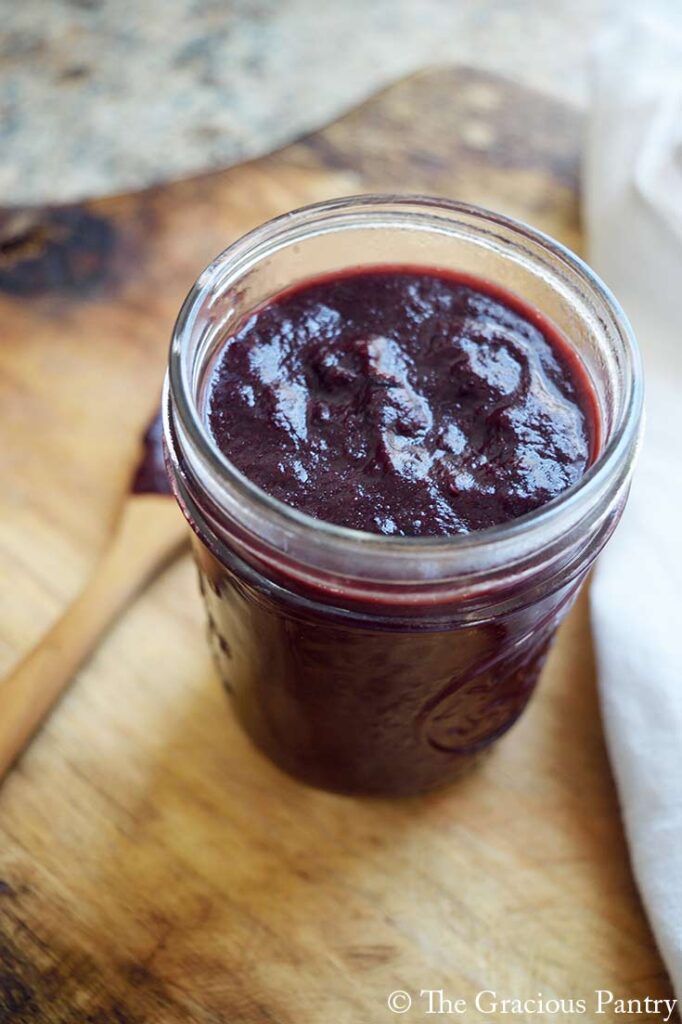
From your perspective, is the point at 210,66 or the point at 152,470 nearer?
the point at 152,470

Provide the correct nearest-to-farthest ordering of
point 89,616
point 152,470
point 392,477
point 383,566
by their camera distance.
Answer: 1. point 383,566
2. point 392,477
3. point 89,616
4. point 152,470

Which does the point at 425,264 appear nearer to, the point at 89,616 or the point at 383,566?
the point at 383,566

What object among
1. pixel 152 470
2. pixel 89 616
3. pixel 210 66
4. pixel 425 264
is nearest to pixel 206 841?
pixel 89 616

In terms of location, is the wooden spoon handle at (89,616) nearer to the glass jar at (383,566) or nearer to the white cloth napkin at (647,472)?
the glass jar at (383,566)

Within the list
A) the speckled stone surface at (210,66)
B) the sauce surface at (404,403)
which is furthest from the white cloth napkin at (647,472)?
the speckled stone surface at (210,66)

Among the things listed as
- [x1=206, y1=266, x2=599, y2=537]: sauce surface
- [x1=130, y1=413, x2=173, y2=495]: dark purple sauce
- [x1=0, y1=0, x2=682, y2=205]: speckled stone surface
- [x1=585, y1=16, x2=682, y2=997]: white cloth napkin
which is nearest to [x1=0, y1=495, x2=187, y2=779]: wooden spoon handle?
[x1=130, y1=413, x2=173, y2=495]: dark purple sauce

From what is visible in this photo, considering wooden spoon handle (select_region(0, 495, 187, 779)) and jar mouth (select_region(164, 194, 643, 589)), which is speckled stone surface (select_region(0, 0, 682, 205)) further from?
jar mouth (select_region(164, 194, 643, 589))
